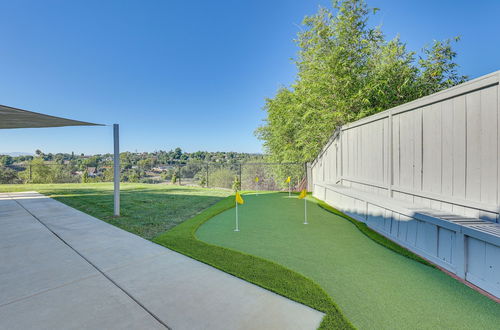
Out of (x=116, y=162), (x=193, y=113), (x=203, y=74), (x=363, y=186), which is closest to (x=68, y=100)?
(x=203, y=74)

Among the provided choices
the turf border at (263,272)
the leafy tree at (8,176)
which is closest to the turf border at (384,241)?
the turf border at (263,272)

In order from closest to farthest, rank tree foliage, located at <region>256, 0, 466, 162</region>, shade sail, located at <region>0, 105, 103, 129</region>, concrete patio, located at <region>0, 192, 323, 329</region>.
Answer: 1. concrete patio, located at <region>0, 192, 323, 329</region>
2. shade sail, located at <region>0, 105, 103, 129</region>
3. tree foliage, located at <region>256, 0, 466, 162</region>

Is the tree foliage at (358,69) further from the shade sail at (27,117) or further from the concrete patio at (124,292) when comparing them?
the shade sail at (27,117)

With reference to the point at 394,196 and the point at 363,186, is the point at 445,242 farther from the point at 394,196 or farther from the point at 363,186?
the point at 363,186

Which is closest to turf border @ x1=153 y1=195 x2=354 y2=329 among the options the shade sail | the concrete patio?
the concrete patio

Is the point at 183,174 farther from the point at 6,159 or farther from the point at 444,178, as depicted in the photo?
the point at 6,159

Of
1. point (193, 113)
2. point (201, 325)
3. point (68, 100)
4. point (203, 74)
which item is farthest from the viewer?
point (193, 113)

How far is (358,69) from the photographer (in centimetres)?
694

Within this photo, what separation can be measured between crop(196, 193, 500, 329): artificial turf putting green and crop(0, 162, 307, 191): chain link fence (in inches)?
341

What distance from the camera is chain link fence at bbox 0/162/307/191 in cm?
1388

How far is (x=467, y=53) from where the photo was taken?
816cm

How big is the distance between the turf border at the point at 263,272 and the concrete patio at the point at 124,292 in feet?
0.31

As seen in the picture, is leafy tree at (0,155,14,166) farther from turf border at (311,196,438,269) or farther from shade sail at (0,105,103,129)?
turf border at (311,196,438,269)

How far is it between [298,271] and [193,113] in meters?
25.6
